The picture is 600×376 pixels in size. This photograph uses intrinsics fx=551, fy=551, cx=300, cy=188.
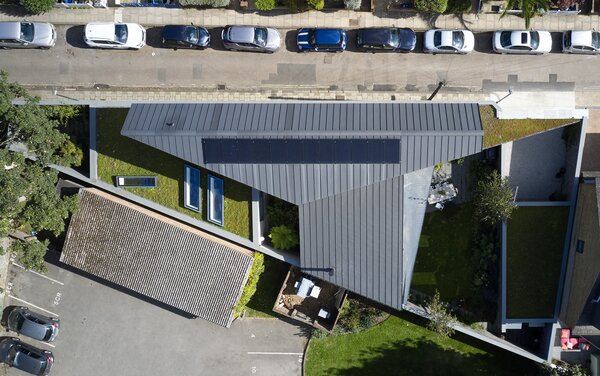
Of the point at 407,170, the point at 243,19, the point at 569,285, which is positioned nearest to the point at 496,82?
the point at 407,170

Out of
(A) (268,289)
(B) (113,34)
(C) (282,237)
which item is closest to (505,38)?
(C) (282,237)

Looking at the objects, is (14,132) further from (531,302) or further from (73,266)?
(531,302)

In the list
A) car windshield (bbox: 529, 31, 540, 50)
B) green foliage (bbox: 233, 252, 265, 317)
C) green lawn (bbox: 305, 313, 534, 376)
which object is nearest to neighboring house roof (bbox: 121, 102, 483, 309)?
green foliage (bbox: 233, 252, 265, 317)

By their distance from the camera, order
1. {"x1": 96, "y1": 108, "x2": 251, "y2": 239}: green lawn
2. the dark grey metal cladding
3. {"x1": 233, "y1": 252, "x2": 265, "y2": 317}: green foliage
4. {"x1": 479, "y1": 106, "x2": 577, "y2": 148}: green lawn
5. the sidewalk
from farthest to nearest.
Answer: the sidewalk
{"x1": 233, "y1": 252, "x2": 265, "y2": 317}: green foliage
{"x1": 96, "y1": 108, "x2": 251, "y2": 239}: green lawn
{"x1": 479, "y1": 106, "x2": 577, "y2": 148}: green lawn
the dark grey metal cladding

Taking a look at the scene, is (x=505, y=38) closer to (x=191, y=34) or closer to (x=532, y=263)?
(x=532, y=263)

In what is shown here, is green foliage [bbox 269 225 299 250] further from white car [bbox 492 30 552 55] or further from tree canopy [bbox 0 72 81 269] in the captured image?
white car [bbox 492 30 552 55]
